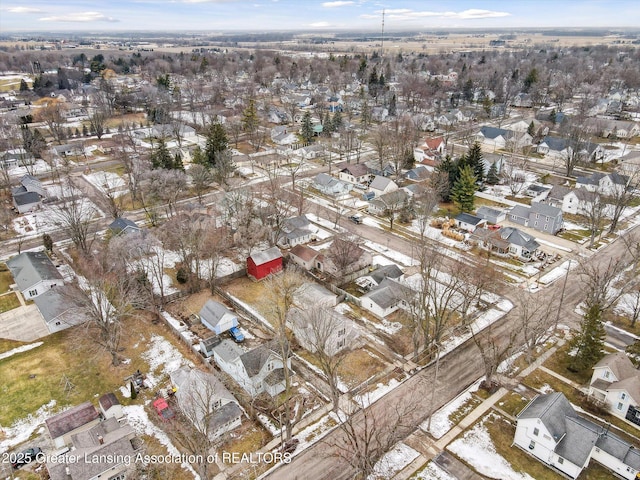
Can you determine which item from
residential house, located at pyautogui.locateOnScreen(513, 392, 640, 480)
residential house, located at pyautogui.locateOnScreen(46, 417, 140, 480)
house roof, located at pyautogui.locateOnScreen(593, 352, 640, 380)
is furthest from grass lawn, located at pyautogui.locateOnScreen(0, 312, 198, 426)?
house roof, located at pyautogui.locateOnScreen(593, 352, 640, 380)

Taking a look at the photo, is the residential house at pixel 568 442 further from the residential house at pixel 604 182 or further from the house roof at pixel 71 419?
the residential house at pixel 604 182

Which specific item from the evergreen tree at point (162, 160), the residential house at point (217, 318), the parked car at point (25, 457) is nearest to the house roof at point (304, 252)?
the residential house at point (217, 318)

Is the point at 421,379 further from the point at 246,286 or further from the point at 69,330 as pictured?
the point at 69,330

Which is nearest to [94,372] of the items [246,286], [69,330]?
[69,330]

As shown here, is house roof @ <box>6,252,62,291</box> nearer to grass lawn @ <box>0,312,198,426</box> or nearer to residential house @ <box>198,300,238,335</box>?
grass lawn @ <box>0,312,198,426</box>

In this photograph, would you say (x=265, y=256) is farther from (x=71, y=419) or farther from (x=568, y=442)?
(x=568, y=442)

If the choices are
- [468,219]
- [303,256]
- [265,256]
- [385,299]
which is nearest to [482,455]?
[385,299]
